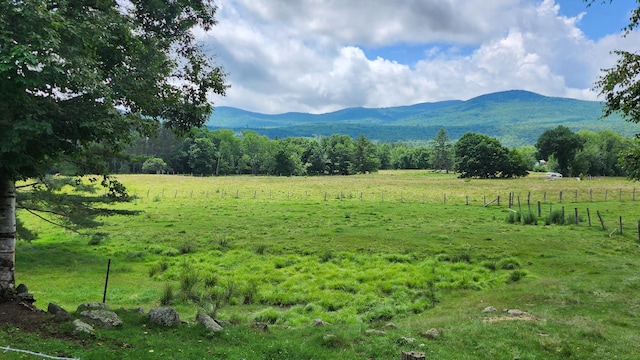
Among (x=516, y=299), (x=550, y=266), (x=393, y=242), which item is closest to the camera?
(x=516, y=299)

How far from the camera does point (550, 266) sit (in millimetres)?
19828

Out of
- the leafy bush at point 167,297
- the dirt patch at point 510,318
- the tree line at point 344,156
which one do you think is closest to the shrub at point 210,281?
the leafy bush at point 167,297

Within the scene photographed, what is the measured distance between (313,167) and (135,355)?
117012 mm

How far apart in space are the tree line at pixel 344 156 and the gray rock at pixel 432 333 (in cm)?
9103

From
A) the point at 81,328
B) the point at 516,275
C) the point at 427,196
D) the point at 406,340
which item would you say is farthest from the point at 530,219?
the point at 81,328

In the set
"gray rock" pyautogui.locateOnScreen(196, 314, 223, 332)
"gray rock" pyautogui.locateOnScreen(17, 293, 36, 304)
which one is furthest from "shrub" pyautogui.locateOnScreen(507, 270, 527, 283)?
"gray rock" pyautogui.locateOnScreen(17, 293, 36, 304)

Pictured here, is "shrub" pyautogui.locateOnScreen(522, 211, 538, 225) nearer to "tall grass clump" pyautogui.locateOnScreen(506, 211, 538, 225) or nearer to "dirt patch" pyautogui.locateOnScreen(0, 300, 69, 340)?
"tall grass clump" pyautogui.locateOnScreen(506, 211, 538, 225)

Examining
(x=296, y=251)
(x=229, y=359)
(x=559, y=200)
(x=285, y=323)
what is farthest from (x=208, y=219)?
(x=559, y=200)

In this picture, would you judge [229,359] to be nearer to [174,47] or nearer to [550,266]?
[174,47]

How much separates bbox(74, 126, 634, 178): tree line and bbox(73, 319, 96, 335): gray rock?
294 feet

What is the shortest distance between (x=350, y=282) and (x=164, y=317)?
9211 mm

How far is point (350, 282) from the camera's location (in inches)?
677

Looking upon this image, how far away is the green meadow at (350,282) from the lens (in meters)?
8.94

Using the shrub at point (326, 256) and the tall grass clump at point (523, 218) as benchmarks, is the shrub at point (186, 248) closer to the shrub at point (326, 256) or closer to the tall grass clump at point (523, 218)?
the shrub at point (326, 256)
